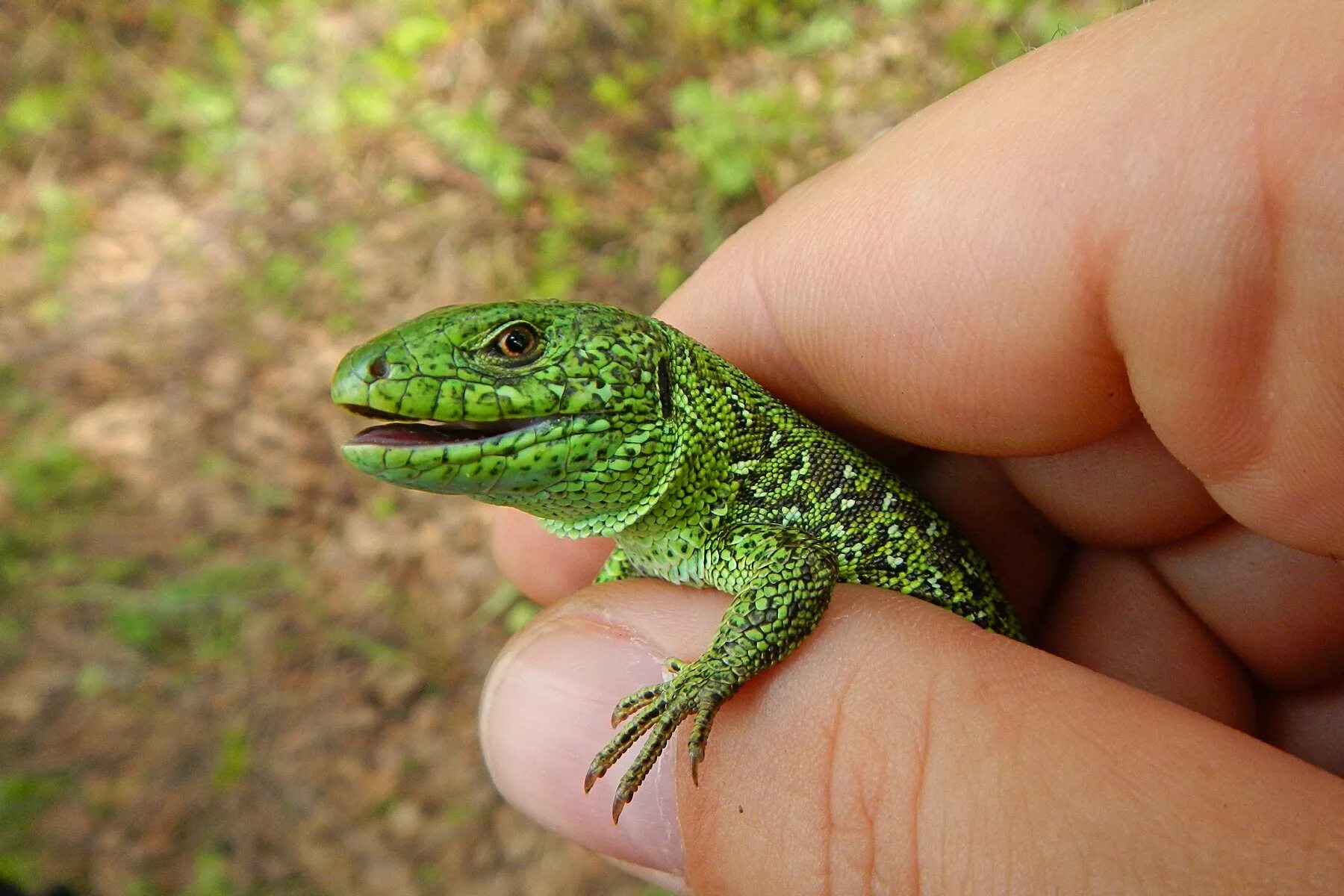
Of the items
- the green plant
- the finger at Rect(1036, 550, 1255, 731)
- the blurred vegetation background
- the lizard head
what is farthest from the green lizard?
the green plant

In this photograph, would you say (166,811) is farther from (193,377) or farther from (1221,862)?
(1221,862)

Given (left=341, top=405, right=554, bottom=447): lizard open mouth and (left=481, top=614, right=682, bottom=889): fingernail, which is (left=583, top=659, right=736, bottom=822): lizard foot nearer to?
(left=481, top=614, right=682, bottom=889): fingernail

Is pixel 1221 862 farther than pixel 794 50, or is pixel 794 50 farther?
pixel 794 50

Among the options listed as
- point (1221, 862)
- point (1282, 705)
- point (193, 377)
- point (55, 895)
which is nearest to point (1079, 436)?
point (1221, 862)

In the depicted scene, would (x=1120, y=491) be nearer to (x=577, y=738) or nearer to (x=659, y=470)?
(x=659, y=470)

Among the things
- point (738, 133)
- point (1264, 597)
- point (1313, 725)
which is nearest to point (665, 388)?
point (1264, 597)

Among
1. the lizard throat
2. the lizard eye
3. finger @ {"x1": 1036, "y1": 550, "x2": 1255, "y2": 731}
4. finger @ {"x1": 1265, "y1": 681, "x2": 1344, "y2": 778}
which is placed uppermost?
the lizard eye
